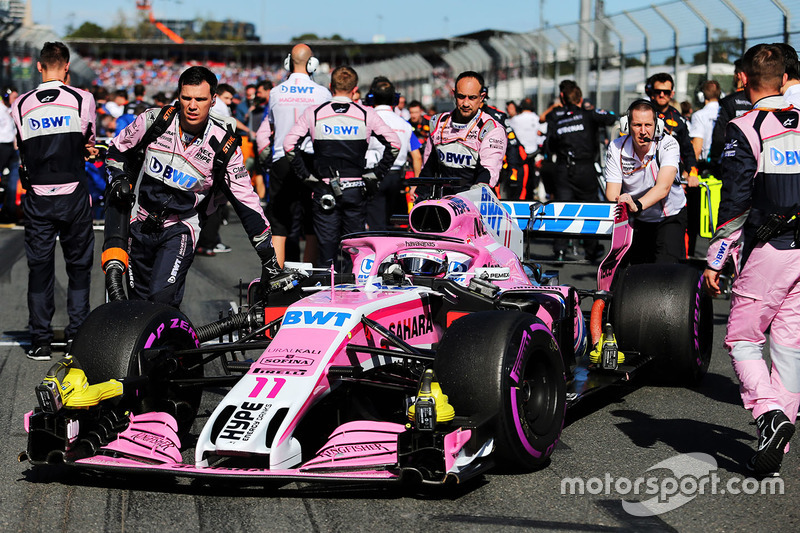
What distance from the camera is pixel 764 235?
5.39m

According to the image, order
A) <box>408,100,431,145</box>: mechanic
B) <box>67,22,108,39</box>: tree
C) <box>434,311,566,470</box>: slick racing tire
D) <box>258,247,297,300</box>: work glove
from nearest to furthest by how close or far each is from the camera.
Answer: <box>434,311,566,470</box>: slick racing tire, <box>258,247,297,300</box>: work glove, <box>408,100,431,145</box>: mechanic, <box>67,22,108,39</box>: tree

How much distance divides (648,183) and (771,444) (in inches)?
135

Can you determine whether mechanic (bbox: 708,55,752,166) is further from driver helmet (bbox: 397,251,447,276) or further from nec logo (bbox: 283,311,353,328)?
nec logo (bbox: 283,311,353,328)

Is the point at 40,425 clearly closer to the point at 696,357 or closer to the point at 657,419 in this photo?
the point at 657,419

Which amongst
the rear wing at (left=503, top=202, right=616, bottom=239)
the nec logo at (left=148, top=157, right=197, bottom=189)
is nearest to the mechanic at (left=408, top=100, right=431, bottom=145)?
the rear wing at (left=503, top=202, right=616, bottom=239)

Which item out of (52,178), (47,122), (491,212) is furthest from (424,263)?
(47,122)

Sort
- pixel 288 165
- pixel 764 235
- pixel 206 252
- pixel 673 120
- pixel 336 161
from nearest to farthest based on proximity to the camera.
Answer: pixel 764 235 < pixel 336 161 < pixel 673 120 < pixel 288 165 < pixel 206 252

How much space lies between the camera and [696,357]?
23.3 feet

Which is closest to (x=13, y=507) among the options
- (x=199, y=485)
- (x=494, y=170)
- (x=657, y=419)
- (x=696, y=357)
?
(x=199, y=485)

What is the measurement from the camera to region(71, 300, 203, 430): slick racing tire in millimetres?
5309

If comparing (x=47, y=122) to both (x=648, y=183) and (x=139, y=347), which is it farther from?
(x=648, y=183)

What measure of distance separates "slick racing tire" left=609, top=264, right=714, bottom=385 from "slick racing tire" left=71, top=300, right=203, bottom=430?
9.67 feet

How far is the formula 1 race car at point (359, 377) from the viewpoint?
4.65 metres

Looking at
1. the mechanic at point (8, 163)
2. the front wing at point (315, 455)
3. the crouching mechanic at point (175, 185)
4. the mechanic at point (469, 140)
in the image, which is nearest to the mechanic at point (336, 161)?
the mechanic at point (469, 140)
